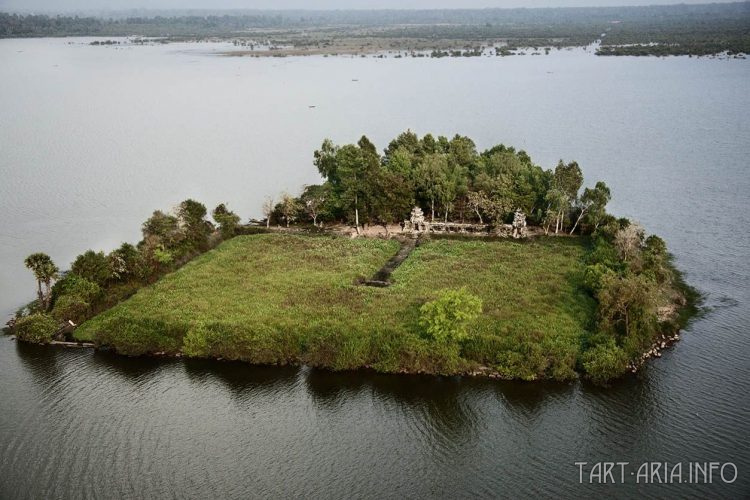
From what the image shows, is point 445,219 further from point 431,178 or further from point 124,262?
point 124,262

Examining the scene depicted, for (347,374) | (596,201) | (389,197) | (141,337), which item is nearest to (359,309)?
(347,374)

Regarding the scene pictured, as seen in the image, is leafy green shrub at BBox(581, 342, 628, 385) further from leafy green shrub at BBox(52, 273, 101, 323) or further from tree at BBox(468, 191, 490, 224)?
leafy green shrub at BBox(52, 273, 101, 323)

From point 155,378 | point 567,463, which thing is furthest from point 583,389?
point 155,378

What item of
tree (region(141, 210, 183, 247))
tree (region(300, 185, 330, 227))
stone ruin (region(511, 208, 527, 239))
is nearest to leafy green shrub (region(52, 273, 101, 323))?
tree (region(141, 210, 183, 247))

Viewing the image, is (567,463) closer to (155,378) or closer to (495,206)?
(155,378)

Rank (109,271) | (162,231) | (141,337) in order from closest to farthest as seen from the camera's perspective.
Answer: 1. (141,337)
2. (109,271)
3. (162,231)

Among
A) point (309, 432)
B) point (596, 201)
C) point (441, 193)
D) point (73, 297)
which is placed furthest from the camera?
point (441, 193)

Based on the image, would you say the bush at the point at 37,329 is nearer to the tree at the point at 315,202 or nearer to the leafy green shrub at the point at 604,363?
the tree at the point at 315,202
